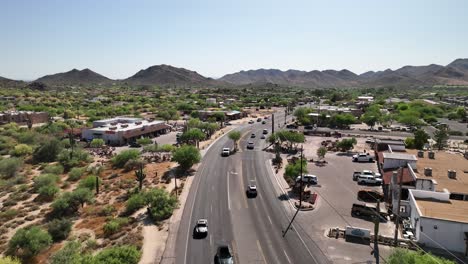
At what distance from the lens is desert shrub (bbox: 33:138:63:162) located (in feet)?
233

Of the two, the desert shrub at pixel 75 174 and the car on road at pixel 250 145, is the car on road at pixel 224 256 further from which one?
the car on road at pixel 250 145

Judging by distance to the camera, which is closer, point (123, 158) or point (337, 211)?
point (337, 211)

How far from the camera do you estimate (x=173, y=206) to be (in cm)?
4259

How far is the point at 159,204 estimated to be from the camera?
41.7 m

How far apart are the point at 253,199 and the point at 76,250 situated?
Result: 23569 mm

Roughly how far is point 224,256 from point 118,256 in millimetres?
9233

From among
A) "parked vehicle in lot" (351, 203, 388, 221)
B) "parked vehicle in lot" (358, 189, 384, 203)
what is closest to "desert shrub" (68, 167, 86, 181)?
"parked vehicle in lot" (351, 203, 388, 221)

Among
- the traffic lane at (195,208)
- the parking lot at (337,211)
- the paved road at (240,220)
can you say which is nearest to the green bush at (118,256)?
the traffic lane at (195,208)

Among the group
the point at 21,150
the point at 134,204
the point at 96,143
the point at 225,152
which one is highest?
the point at 96,143

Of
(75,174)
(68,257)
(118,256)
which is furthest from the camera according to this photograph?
(75,174)

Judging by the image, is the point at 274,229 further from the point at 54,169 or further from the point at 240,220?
the point at 54,169

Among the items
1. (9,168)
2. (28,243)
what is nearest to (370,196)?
(28,243)

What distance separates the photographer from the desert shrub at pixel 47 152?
70.9 metres

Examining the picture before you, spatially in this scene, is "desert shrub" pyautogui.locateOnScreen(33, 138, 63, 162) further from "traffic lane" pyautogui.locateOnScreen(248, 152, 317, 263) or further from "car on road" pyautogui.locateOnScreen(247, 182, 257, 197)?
"car on road" pyautogui.locateOnScreen(247, 182, 257, 197)
